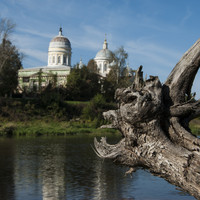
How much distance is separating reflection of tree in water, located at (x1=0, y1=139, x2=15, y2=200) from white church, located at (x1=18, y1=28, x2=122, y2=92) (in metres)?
28.8

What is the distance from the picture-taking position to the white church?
50.2 meters

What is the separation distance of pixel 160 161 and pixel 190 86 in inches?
40.3

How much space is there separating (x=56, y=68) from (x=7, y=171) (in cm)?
4343

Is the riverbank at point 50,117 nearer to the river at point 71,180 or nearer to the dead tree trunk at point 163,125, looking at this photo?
the river at point 71,180

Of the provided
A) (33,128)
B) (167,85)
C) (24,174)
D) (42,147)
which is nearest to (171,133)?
(167,85)

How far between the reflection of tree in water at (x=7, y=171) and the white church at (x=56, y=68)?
94.4ft

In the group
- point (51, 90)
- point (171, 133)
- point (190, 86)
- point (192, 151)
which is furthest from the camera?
point (51, 90)

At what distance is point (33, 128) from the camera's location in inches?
1153

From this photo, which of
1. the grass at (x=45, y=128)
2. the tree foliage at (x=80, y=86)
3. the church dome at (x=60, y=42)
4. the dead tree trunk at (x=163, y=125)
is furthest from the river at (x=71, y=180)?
the church dome at (x=60, y=42)

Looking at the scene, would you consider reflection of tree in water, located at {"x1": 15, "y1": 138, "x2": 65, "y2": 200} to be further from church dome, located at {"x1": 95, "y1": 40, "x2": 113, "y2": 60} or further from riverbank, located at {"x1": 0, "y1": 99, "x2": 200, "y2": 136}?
church dome, located at {"x1": 95, "y1": 40, "x2": 113, "y2": 60}

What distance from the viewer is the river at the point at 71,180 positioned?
379 inches

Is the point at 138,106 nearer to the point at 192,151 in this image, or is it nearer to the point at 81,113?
the point at 192,151

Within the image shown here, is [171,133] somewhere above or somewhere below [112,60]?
below

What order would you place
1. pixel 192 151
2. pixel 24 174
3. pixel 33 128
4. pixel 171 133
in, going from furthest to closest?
pixel 33 128 → pixel 24 174 → pixel 171 133 → pixel 192 151
